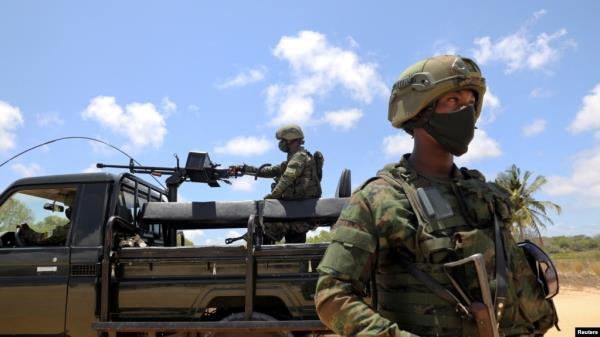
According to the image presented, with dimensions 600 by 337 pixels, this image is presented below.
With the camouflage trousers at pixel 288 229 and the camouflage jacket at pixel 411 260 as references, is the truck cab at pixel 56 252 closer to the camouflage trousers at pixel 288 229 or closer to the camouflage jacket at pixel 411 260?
the camouflage trousers at pixel 288 229

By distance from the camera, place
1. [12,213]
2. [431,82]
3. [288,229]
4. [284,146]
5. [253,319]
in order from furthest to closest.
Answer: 1. [284,146]
2. [288,229]
3. [12,213]
4. [253,319]
5. [431,82]

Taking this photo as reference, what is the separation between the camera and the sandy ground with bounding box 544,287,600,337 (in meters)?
9.99

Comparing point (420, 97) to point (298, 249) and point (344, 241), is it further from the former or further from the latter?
point (298, 249)

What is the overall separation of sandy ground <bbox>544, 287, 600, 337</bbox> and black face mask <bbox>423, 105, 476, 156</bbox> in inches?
309

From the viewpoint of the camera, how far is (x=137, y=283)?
13.9 ft

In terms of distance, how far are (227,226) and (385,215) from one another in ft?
12.7

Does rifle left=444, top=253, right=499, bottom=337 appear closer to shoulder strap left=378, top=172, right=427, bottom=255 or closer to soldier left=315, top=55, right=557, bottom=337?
soldier left=315, top=55, right=557, bottom=337

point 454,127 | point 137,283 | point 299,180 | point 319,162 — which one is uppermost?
point 319,162

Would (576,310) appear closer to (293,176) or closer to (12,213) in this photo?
(293,176)

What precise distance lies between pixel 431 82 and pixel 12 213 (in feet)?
15.0

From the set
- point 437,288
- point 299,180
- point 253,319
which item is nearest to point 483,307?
point 437,288

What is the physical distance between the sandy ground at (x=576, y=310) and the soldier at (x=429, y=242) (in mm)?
7712

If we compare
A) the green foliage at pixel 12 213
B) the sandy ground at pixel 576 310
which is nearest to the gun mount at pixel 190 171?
the green foliage at pixel 12 213

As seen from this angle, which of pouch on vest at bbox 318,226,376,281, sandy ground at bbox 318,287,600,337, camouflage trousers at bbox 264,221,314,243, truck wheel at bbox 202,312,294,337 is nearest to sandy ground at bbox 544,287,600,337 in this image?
sandy ground at bbox 318,287,600,337
